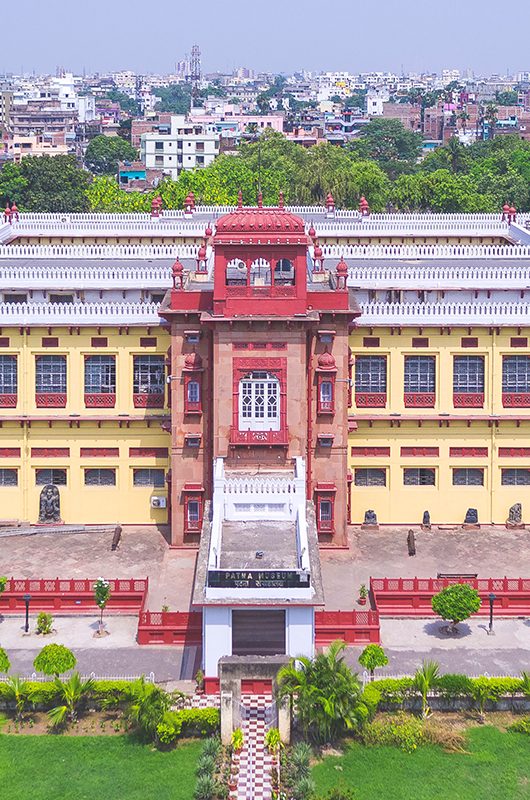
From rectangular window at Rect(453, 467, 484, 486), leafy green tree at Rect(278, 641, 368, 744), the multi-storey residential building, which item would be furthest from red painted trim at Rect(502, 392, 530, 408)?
the multi-storey residential building

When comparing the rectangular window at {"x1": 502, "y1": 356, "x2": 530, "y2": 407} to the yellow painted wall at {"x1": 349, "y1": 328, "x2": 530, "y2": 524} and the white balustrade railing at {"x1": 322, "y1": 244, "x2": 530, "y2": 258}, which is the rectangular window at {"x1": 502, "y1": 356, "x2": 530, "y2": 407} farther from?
the white balustrade railing at {"x1": 322, "y1": 244, "x2": 530, "y2": 258}

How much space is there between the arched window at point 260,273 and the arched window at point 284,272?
0.33 metres

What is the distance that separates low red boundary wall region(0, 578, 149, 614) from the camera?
3216 centimetres

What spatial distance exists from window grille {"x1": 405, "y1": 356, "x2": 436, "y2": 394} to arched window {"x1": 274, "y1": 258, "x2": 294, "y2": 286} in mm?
5104

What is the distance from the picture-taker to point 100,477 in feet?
126

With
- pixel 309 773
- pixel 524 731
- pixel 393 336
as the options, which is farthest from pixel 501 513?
pixel 309 773

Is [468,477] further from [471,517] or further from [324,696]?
[324,696]

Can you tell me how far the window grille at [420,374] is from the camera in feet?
125

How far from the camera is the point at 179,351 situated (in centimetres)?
3634

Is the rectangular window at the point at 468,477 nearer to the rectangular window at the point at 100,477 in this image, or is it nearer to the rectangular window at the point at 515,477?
the rectangular window at the point at 515,477

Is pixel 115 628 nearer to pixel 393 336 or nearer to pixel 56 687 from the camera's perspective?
pixel 56 687

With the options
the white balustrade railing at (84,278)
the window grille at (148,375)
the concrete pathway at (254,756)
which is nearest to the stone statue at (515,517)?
the window grille at (148,375)

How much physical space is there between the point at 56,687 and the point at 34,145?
168439 mm

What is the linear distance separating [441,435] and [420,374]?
2.09 metres
